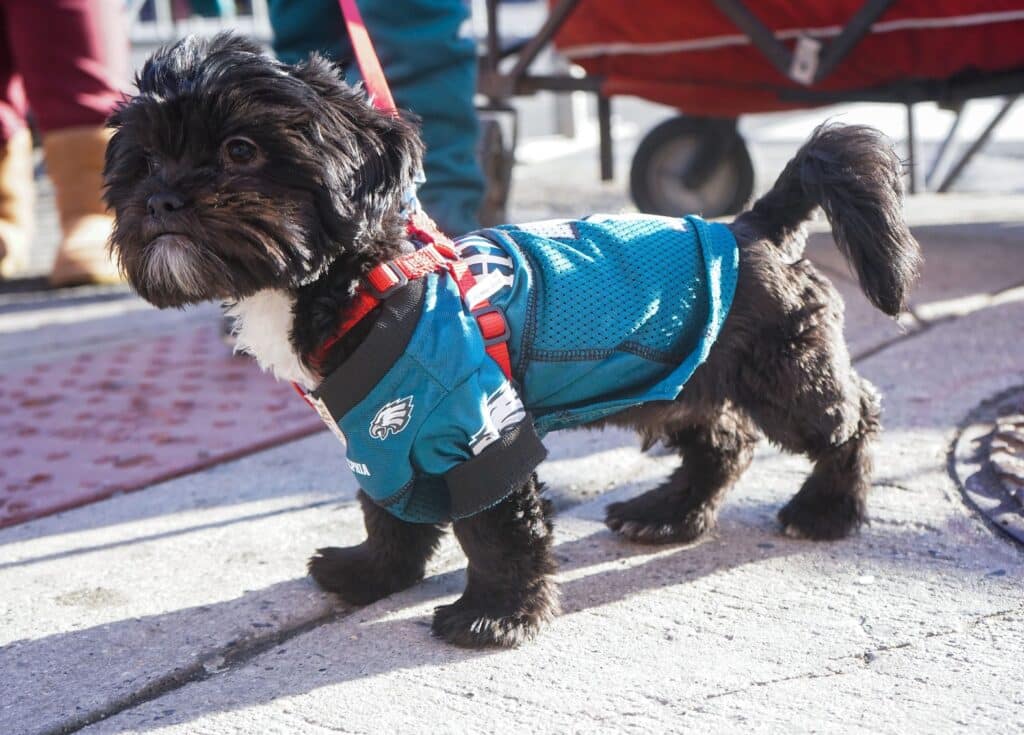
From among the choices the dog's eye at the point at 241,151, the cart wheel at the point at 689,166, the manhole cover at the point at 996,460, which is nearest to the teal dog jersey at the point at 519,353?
the dog's eye at the point at 241,151

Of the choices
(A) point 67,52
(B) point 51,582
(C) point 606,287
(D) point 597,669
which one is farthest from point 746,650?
(A) point 67,52

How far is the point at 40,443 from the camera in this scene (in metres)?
3.89

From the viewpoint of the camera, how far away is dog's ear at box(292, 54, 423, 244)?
7.42ft

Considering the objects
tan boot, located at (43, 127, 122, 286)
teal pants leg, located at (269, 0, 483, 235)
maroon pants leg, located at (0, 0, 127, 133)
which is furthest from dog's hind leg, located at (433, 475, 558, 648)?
maroon pants leg, located at (0, 0, 127, 133)

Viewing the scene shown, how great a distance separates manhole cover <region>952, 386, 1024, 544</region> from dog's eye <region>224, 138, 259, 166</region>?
187 centimetres

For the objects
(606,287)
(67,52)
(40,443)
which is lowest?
(40,443)

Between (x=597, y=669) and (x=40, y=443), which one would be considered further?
(x=40, y=443)

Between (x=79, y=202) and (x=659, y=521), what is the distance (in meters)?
4.09

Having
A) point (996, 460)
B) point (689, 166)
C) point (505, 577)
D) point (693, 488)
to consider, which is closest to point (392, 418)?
point (505, 577)

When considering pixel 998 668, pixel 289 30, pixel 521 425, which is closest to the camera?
pixel 998 668

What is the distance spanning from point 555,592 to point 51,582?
1194 millimetres

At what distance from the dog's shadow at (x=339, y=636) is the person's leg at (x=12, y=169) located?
4.19 m

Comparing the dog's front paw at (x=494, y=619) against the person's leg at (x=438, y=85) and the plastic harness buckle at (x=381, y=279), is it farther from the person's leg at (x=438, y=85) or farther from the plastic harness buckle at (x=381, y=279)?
the person's leg at (x=438, y=85)

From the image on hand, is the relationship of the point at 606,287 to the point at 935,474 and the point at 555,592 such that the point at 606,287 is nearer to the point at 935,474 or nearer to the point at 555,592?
the point at 555,592
